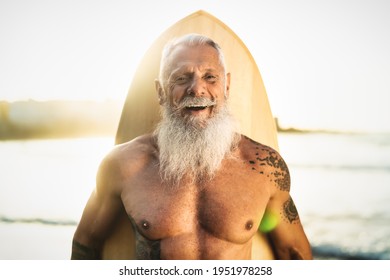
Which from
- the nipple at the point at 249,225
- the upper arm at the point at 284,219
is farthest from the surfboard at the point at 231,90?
the nipple at the point at 249,225

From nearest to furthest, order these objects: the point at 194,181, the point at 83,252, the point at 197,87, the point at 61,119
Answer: the point at 197,87, the point at 194,181, the point at 83,252, the point at 61,119

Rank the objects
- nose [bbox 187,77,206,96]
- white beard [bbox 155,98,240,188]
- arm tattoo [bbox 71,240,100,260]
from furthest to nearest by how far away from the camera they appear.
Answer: arm tattoo [bbox 71,240,100,260] < white beard [bbox 155,98,240,188] < nose [bbox 187,77,206,96]

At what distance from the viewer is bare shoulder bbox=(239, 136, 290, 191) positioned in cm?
172

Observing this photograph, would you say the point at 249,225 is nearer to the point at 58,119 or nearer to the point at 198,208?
the point at 198,208

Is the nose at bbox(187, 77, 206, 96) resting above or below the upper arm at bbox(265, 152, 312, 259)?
above

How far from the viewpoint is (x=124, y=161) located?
5.65ft

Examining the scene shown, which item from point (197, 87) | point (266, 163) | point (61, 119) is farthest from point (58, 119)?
point (266, 163)

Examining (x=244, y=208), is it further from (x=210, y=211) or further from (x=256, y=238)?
(x=256, y=238)

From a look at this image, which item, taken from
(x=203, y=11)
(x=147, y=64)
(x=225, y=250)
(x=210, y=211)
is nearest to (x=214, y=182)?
(x=210, y=211)

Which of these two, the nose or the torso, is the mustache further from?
the torso

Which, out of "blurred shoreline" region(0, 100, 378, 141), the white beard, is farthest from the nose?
"blurred shoreline" region(0, 100, 378, 141)

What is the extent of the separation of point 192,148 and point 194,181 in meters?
0.14
